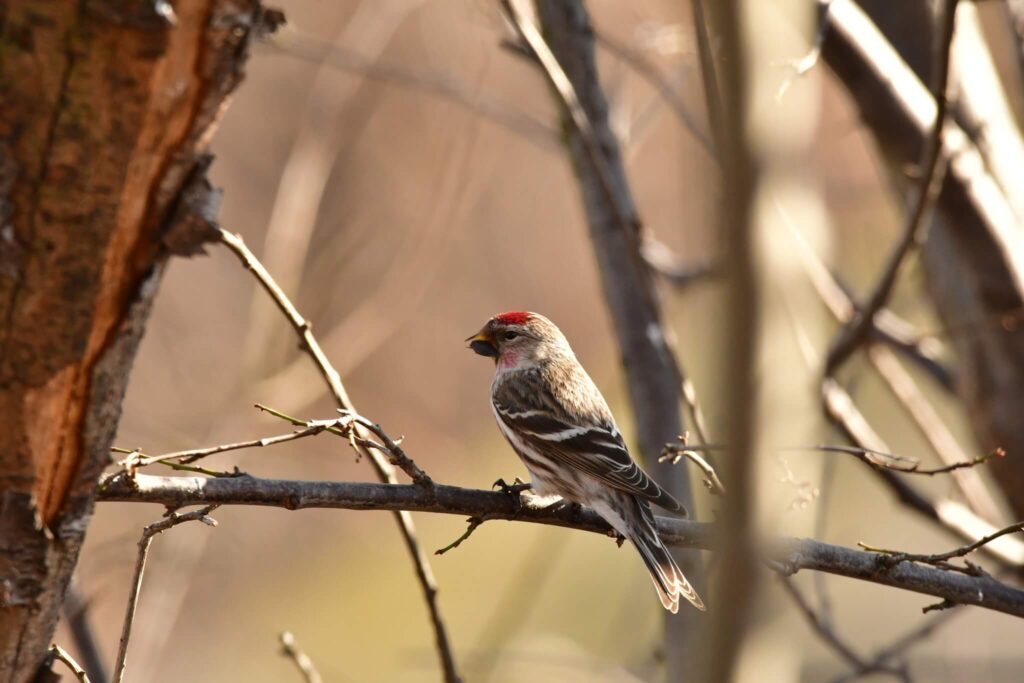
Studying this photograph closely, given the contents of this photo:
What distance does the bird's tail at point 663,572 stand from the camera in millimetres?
3383

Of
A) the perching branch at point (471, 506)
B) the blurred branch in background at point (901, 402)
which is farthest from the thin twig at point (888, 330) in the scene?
the perching branch at point (471, 506)

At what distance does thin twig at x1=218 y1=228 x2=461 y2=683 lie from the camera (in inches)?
88.3

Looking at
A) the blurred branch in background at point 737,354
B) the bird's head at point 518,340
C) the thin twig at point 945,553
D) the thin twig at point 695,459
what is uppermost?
the bird's head at point 518,340

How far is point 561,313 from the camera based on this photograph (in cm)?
1264

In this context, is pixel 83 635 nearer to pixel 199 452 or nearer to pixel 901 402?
pixel 199 452

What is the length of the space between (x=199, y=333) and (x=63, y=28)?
27.7ft

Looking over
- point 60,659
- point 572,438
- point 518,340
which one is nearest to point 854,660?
point 572,438

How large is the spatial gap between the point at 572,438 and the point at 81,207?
117 inches

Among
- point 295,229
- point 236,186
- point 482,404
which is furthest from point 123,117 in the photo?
point 482,404

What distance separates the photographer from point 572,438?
4.16 metres

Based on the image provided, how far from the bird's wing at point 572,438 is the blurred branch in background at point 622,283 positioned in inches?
8.3

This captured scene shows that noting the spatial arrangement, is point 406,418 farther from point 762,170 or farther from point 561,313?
point 762,170

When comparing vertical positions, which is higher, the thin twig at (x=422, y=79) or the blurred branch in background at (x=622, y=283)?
the thin twig at (x=422, y=79)

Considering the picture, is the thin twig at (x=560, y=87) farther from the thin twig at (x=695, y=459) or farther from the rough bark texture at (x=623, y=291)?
the thin twig at (x=695, y=459)
